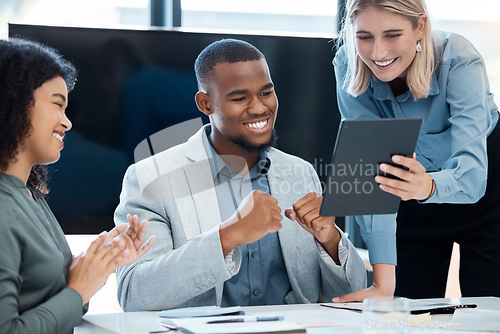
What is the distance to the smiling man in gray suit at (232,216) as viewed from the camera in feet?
5.32

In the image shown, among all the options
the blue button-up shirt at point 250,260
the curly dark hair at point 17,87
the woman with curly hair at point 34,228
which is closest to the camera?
the woman with curly hair at point 34,228

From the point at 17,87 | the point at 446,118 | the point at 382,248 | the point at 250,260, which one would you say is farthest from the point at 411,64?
the point at 17,87

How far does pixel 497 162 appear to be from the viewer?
6.99 feet

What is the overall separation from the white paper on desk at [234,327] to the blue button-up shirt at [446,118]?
0.77 metres

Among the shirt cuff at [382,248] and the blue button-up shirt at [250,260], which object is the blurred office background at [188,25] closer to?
the blue button-up shirt at [250,260]

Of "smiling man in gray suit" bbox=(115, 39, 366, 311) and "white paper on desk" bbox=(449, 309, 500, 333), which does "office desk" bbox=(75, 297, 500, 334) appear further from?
"smiling man in gray suit" bbox=(115, 39, 366, 311)

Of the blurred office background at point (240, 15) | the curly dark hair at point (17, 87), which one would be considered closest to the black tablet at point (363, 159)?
the curly dark hair at point (17, 87)

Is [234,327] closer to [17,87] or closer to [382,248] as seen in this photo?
[17,87]

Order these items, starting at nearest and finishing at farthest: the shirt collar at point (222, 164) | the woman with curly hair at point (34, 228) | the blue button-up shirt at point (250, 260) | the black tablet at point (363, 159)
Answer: the woman with curly hair at point (34, 228) → the black tablet at point (363, 159) → the blue button-up shirt at point (250, 260) → the shirt collar at point (222, 164)

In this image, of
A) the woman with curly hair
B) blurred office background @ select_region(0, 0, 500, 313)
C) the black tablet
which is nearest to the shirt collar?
the black tablet

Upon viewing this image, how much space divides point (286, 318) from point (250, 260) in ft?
1.72

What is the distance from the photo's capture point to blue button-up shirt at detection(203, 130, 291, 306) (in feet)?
6.10

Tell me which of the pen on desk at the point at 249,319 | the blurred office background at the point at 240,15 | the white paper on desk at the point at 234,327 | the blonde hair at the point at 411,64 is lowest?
the pen on desk at the point at 249,319

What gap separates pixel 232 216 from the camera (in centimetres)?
166
